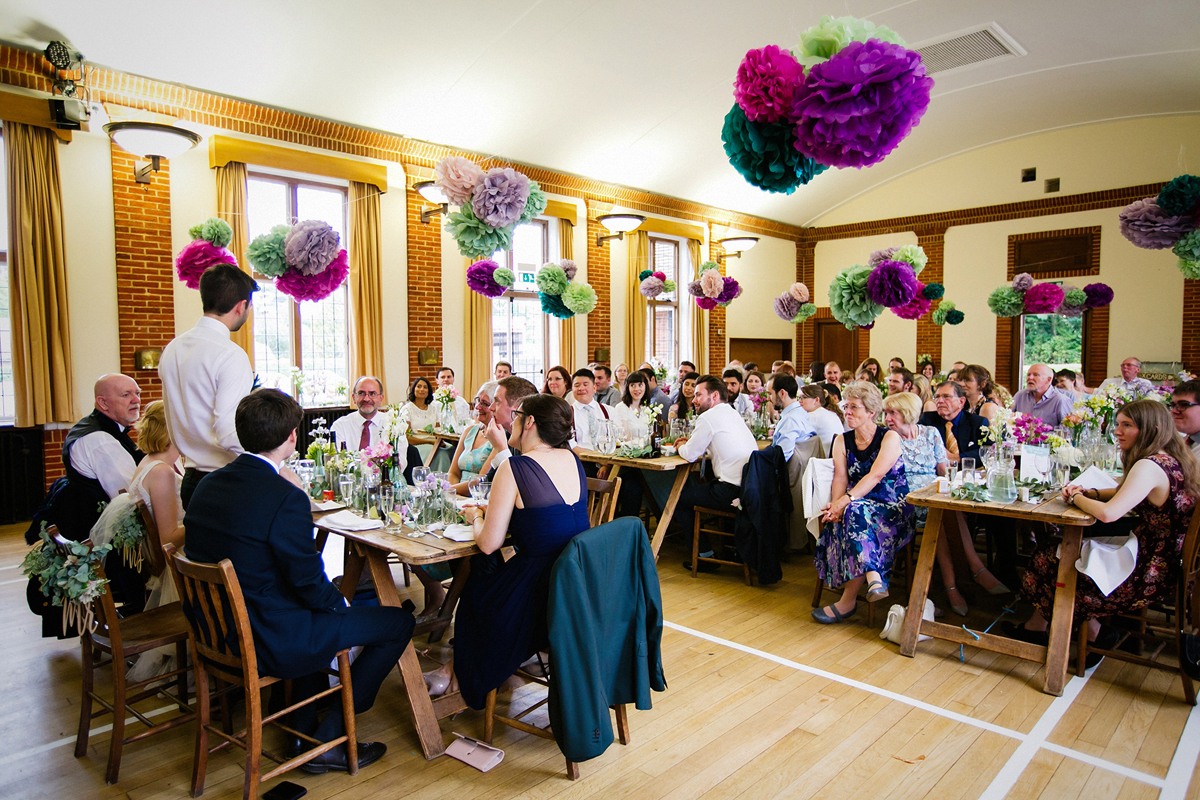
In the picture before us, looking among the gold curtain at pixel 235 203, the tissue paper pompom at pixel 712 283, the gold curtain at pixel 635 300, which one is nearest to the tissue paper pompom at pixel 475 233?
the gold curtain at pixel 235 203

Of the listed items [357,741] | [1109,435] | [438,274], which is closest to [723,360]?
[438,274]

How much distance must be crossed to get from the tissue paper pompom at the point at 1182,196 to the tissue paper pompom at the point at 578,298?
13.6ft

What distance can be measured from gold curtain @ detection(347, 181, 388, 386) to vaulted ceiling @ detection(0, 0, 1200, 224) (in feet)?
2.94

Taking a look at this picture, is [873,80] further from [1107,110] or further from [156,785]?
[1107,110]

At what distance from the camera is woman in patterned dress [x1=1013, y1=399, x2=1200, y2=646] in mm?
3191

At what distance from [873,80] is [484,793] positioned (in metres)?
2.62

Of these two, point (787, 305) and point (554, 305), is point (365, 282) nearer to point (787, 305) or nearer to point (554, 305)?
point (554, 305)

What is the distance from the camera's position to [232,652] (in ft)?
7.97

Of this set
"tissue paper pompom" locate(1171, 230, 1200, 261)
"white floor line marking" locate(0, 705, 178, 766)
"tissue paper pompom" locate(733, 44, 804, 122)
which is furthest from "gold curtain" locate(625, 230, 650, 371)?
"tissue paper pompom" locate(733, 44, 804, 122)

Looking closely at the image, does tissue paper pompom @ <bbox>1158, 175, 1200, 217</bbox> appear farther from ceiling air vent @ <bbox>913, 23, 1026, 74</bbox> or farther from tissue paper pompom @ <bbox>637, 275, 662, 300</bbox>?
tissue paper pompom @ <bbox>637, 275, 662, 300</bbox>

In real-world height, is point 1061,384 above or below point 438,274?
below

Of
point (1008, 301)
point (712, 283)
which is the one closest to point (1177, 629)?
point (712, 283)

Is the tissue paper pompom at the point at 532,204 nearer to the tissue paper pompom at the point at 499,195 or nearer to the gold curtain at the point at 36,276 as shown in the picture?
the tissue paper pompom at the point at 499,195

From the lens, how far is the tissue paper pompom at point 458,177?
11.7 feet
